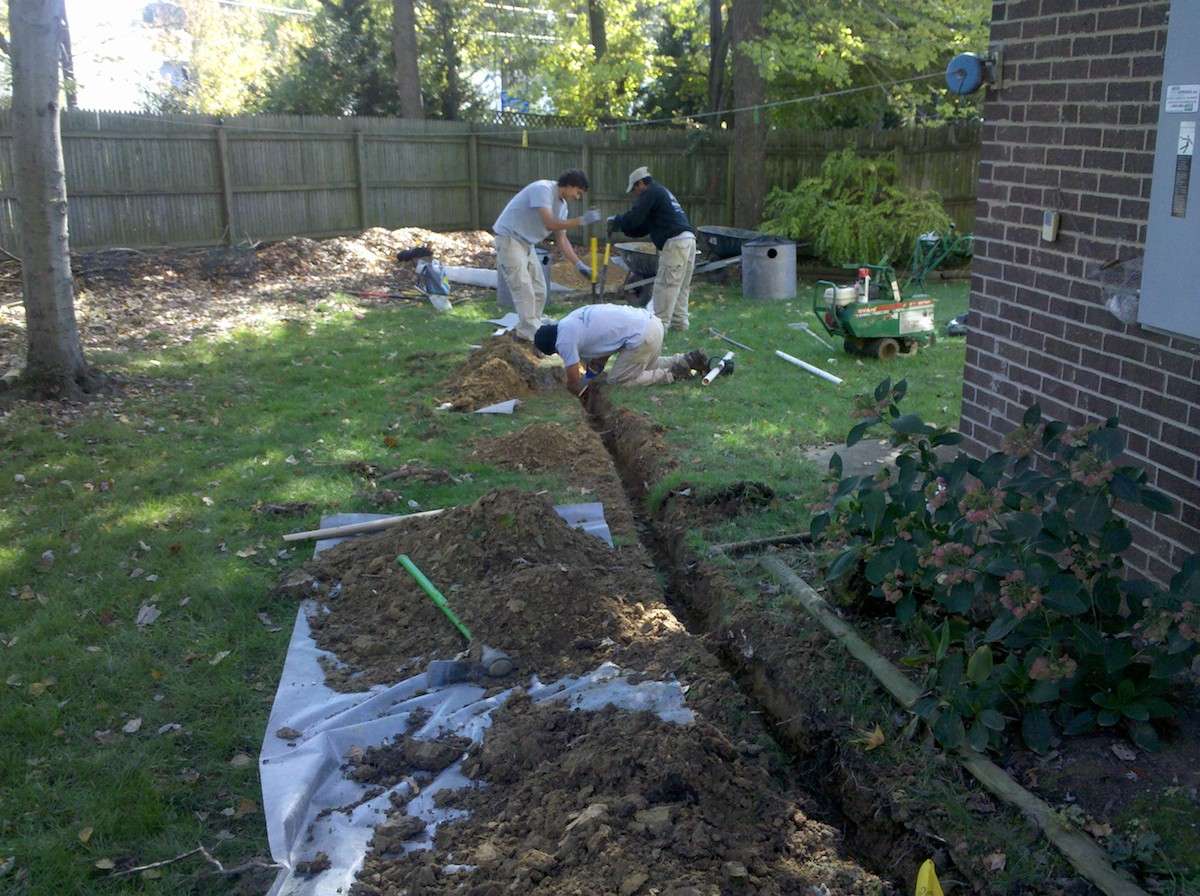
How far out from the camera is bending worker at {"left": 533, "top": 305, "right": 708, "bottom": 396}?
9867mm

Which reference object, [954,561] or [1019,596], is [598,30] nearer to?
[954,561]

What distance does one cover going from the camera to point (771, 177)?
62.3 feet

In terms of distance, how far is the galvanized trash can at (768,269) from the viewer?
15.4 m

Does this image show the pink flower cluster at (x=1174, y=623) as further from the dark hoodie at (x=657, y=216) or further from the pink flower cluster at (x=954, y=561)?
the dark hoodie at (x=657, y=216)

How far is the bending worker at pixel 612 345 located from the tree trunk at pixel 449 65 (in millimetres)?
19956

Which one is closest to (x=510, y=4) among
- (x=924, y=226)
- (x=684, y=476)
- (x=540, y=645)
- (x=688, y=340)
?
(x=924, y=226)

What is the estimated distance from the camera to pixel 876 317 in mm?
10984

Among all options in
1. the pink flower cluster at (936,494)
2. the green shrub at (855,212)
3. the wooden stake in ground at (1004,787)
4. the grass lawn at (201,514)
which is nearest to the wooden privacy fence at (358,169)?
the green shrub at (855,212)

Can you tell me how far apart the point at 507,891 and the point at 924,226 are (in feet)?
50.3

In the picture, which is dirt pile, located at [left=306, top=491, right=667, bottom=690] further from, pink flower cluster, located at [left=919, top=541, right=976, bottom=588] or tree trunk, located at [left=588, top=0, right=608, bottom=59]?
tree trunk, located at [left=588, top=0, right=608, bottom=59]

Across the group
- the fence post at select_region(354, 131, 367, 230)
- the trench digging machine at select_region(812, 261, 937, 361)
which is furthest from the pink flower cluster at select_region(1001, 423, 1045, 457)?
the fence post at select_region(354, 131, 367, 230)

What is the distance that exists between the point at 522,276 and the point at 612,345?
2562 millimetres

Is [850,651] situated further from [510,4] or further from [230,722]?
[510,4]

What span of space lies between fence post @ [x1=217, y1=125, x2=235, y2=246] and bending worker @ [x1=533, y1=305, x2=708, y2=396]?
10.6 m
